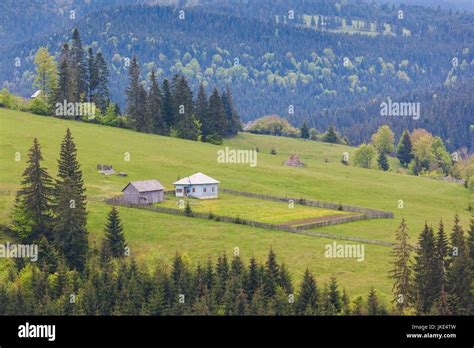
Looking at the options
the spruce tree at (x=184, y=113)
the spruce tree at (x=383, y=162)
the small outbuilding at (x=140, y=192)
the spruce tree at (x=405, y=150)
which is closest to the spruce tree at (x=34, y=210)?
the small outbuilding at (x=140, y=192)

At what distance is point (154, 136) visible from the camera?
160 metres

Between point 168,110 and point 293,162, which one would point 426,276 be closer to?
point 293,162

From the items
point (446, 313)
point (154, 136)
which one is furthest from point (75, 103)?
point (446, 313)

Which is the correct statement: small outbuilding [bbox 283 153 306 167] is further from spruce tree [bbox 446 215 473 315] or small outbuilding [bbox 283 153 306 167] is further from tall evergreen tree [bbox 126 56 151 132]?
spruce tree [bbox 446 215 473 315]

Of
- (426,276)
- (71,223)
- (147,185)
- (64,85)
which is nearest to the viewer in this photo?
(426,276)

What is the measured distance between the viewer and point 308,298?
75062 millimetres

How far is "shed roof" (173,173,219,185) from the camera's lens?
118 meters

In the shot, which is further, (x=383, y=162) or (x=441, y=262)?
(x=383, y=162)

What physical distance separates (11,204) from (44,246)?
1317 centimetres

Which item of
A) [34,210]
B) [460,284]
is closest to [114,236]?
[34,210]

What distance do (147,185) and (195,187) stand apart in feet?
27.9

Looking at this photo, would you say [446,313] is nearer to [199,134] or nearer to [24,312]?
[24,312]

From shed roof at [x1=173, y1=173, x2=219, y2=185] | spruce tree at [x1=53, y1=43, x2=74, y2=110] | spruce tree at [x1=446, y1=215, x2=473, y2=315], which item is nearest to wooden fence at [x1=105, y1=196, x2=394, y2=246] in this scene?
shed roof at [x1=173, y1=173, x2=219, y2=185]

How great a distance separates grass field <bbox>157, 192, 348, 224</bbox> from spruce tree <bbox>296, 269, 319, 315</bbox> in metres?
28.3
